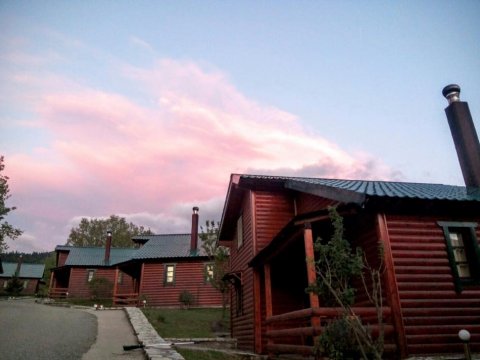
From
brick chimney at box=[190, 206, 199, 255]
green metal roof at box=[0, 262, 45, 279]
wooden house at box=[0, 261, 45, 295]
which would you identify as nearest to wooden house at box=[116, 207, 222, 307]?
brick chimney at box=[190, 206, 199, 255]

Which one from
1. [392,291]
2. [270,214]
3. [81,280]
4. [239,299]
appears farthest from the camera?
[81,280]

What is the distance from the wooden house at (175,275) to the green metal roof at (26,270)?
150ft

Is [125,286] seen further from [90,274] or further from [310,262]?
Answer: [310,262]

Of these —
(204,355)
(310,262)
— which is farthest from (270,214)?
(310,262)

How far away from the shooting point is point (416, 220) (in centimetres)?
898

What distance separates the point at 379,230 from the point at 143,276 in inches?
973

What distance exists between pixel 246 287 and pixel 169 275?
16.8m

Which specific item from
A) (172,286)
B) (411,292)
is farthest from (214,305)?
(411,292)

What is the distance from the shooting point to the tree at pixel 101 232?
59.5 metres

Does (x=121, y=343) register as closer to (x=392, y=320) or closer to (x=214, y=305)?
(x=392, y=320)

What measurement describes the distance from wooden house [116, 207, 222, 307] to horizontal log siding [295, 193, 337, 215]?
1636cm

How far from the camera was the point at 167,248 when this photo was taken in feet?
102

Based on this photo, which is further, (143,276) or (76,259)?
(76,259)

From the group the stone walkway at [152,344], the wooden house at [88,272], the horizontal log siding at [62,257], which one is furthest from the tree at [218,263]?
the horizontal log siding at [62,257]
